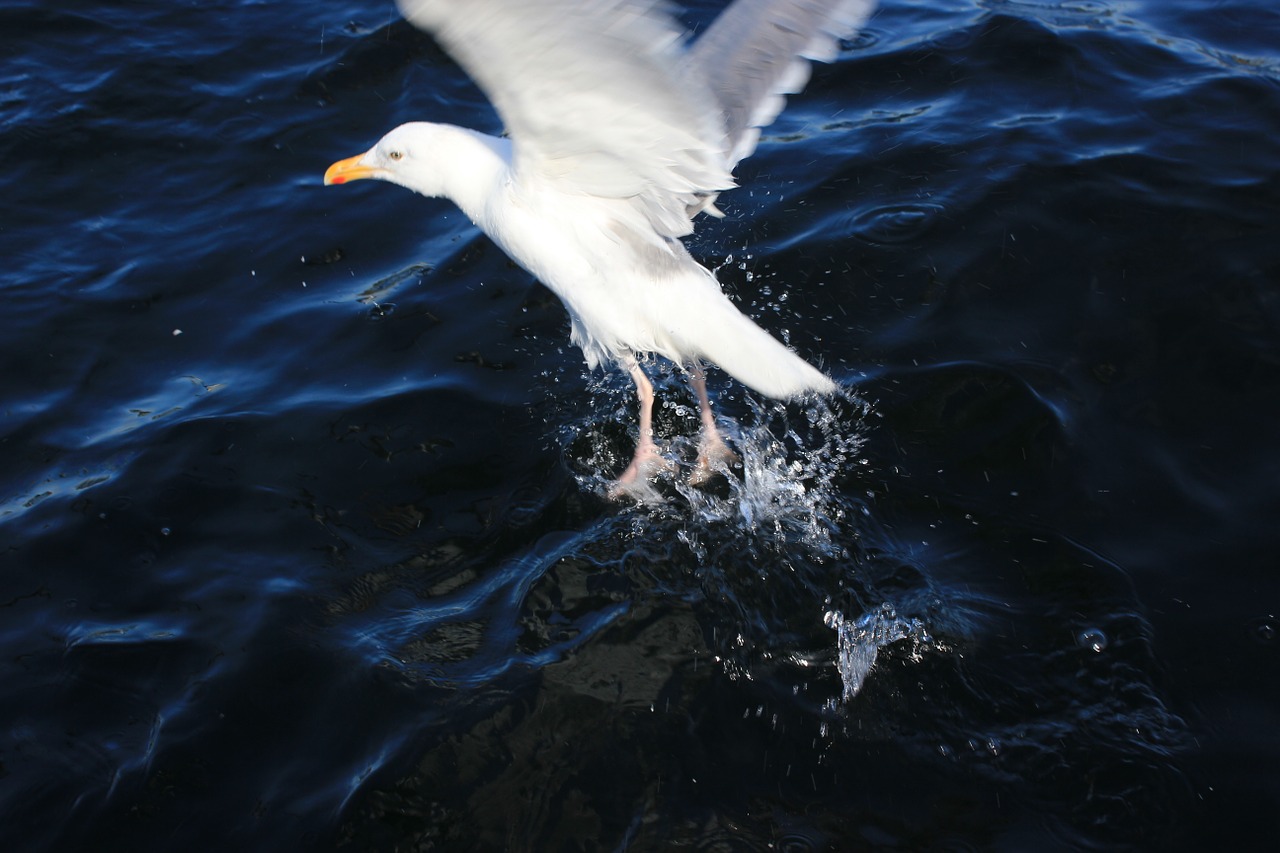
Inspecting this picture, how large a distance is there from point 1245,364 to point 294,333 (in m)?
4.62

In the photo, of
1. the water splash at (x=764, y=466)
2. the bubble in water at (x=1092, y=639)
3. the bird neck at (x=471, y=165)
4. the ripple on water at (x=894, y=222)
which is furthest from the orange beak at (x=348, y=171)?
the bubble in water at (x=1092, y=639)

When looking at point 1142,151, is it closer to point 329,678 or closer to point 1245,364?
point 1245,364

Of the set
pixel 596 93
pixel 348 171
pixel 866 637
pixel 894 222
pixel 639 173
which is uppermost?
pixel 596 93

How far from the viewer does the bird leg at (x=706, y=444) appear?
4484mm

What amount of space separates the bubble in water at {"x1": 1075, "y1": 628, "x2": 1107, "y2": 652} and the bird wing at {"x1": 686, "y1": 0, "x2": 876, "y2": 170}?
7.23ft

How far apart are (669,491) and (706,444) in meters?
0.39

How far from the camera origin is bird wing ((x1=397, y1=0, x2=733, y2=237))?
2.94m

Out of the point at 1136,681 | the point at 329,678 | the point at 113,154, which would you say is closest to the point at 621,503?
the point at 329,678

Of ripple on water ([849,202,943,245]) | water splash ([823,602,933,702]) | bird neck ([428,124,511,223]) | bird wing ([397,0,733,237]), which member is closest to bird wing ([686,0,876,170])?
bird wing ([397,0,733,237])

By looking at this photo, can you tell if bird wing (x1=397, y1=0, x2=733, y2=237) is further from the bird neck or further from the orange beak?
the orange beak

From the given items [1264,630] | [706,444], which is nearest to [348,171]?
[706,444]

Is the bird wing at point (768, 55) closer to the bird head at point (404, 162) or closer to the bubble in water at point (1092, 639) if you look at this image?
the bird head at point (404, 162)

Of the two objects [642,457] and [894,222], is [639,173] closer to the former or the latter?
[642,457]

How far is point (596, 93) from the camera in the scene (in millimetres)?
3252
